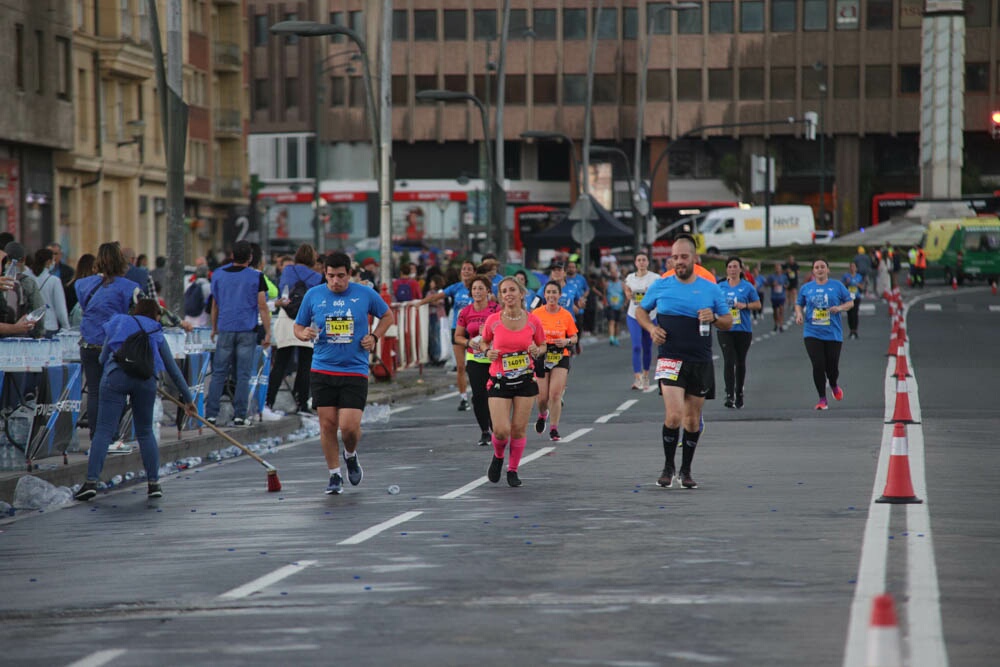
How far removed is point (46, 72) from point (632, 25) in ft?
212

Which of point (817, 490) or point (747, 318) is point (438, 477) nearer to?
point (817, 490)

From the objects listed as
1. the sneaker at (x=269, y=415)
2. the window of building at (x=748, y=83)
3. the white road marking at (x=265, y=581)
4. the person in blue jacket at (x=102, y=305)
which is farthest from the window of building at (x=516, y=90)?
the white road marking at (x=265, y=581)

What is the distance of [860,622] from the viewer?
8219 millimetres

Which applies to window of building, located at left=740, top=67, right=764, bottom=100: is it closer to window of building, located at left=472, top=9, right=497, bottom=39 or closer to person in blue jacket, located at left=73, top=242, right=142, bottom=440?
window of building, located at left=472, top=9, right=497, bottom=39

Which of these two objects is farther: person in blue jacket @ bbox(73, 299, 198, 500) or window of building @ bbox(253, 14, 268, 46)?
window of building @ bbox(253, 14, 268, 46)

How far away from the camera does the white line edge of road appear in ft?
24.6

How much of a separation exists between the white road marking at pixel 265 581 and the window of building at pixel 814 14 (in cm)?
9713

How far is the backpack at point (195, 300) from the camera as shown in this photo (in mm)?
28234

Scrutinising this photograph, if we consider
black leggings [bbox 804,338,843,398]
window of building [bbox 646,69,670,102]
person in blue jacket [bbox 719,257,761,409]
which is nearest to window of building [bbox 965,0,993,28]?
window of building [bbox 646,69,670,102]

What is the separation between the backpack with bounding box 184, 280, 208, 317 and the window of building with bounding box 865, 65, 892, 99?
263 feet

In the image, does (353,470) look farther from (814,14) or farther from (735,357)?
(814,14)

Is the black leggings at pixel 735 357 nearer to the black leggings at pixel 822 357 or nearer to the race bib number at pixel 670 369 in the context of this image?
the black leggings at pixel 822 357

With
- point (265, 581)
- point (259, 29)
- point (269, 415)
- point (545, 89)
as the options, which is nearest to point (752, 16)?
point (545, 89)

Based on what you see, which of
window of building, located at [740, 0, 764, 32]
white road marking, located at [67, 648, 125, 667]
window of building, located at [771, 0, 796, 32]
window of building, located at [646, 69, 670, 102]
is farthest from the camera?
window of building, located at [646, 69, 670, 102]
